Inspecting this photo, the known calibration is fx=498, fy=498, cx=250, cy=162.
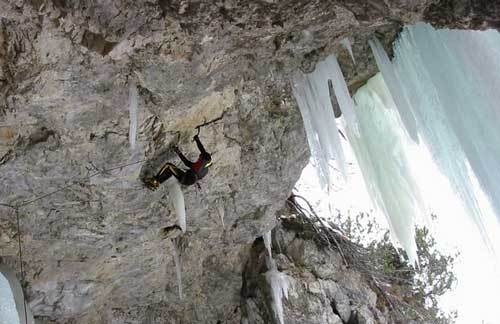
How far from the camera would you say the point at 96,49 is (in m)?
3.08

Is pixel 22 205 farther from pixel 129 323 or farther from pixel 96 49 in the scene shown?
pixel 129 323

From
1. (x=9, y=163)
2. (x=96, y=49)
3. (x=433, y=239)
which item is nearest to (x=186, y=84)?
(x=96, y=49)

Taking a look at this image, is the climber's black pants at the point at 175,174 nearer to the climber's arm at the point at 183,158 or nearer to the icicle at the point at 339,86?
the climber's arm at the point at 183,158

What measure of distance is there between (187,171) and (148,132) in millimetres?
511

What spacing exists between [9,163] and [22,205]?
23.2 inches

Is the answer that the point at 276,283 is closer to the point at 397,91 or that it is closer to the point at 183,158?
the point at 183,158

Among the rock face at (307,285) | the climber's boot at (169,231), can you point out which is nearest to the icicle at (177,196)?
the climber's boot at (169,231)

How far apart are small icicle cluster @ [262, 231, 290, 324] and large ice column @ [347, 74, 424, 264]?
173 cm

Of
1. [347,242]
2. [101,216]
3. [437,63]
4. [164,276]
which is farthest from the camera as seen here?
[347,242]

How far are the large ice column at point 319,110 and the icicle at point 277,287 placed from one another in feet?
8.62

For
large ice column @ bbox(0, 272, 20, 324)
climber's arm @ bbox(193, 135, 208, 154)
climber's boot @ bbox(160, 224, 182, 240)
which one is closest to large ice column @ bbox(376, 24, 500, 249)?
climber's arm @ bbox(193, 135, 208, 154)

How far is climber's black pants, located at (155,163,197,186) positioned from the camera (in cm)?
419

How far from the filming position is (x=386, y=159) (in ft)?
15.9

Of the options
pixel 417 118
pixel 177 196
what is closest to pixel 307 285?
pixel 177 196
